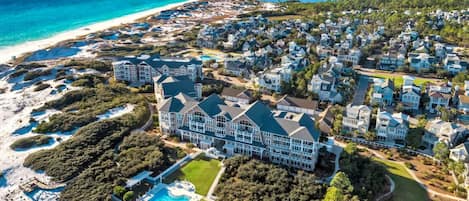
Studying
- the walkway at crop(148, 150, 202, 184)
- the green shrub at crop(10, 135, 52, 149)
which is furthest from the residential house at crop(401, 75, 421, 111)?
the green shrub at crop(10, 135, 52, 149)

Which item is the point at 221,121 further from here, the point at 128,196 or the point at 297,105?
the point at 297,105

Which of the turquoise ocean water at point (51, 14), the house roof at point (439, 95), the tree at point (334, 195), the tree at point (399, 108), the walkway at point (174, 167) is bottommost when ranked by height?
the walkway at point (174, 167)

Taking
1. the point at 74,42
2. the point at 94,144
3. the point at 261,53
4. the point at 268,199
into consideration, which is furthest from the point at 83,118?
the point at 74,42

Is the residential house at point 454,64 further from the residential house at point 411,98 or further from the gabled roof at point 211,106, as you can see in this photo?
the gabled roof at point 211,106

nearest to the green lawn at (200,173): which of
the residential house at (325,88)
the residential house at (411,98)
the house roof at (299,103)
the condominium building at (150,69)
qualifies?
the house roof at (299,103)

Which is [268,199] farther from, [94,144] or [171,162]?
[94,144]

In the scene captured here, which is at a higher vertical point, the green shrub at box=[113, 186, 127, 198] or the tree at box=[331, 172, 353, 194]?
the tree at box=[331, 172, 353, 194]

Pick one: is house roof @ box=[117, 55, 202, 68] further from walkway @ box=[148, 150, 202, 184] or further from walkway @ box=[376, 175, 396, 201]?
walkway @ box=[376, 175, 396, 201]
